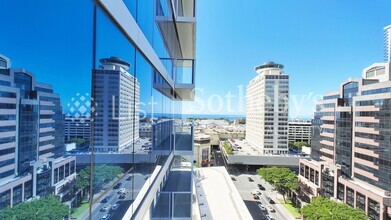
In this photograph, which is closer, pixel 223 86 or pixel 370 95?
pixel 370 95

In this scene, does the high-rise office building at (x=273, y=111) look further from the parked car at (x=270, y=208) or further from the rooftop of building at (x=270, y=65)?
the parked car at (x=270, y=208)

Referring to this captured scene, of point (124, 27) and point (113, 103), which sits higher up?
point (124, 27)

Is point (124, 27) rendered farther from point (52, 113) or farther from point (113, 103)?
point (52, 113)

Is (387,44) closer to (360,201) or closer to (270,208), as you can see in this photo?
(360,201)

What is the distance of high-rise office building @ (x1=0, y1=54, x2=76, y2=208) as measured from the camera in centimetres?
52

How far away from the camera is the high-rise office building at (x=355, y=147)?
12.2 metres

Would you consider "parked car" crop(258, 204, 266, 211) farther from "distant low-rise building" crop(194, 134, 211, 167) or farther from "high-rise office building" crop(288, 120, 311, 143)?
"high-rise office building" crop(288, 120, 311, 143)

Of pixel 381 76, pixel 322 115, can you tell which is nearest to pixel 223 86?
pixel 322 115

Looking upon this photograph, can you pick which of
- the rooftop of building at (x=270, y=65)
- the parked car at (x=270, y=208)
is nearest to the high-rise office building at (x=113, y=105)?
the parked car at (x=270, y=208)

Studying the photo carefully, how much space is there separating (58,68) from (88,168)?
1.56ft

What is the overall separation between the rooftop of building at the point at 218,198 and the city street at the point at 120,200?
29.0 feet

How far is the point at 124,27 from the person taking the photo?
1388 millimetres

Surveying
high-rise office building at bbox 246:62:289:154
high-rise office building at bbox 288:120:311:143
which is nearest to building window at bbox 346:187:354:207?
high-rise office building at bbox 246:62:289:154

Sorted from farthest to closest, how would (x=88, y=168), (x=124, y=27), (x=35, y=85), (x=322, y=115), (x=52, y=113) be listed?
(x=322, y=115) < (x=124, y=27) < (x=88, y=168) < (x=52, y=113) < (x=35, y=85)
